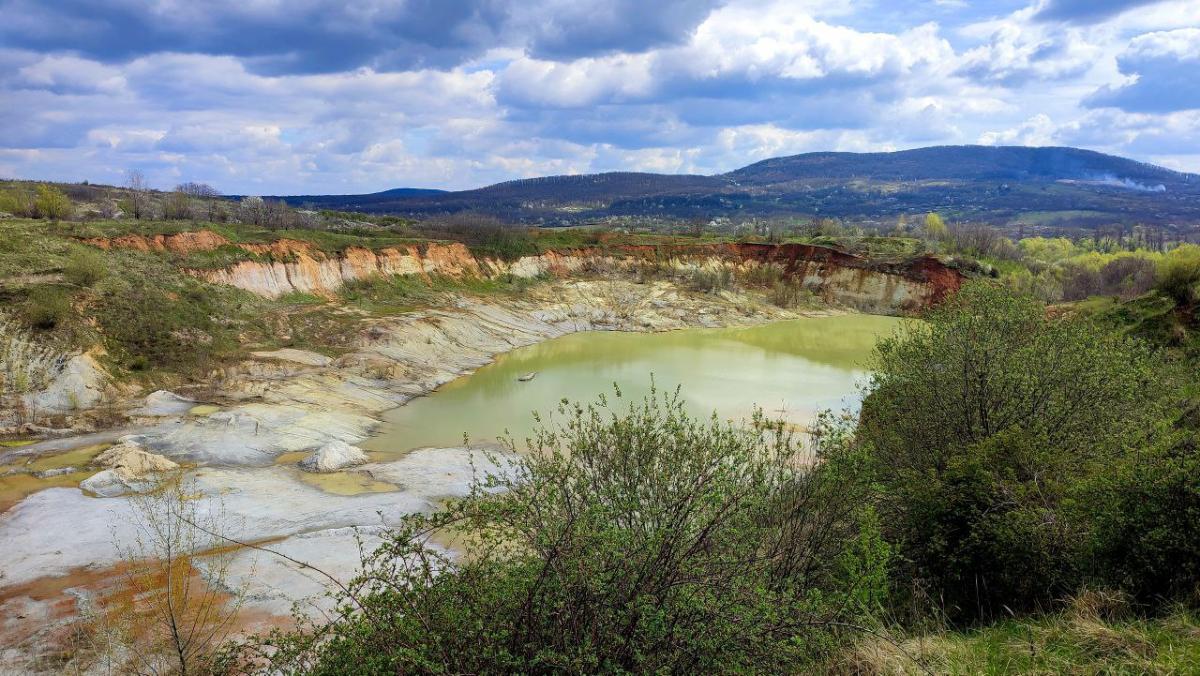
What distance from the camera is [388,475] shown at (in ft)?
63.6

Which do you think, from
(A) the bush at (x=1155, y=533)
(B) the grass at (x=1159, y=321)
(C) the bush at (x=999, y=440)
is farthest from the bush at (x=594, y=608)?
(B) the grass at (x=1159, y=321)

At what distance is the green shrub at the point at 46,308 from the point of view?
76.2 feet

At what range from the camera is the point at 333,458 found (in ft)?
65.6

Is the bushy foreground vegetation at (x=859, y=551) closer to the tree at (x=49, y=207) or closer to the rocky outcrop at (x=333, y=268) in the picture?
the rocky outcrop at (x=333, y=268)

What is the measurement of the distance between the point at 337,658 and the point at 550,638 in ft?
6.68

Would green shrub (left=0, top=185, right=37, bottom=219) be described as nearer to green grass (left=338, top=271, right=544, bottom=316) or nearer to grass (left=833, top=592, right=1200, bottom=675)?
green grass (left=338, top=271, right=544, bottom=316)

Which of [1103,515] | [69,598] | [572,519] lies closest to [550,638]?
[572,519]

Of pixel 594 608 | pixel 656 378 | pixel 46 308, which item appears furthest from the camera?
pixel 656 378

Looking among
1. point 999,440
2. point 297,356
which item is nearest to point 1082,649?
point 999,440

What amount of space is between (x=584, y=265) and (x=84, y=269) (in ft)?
142

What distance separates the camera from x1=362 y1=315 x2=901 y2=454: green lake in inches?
1022

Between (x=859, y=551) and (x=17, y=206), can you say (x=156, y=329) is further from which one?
(x=17, y=206)

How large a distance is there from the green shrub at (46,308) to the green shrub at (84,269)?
182 cm

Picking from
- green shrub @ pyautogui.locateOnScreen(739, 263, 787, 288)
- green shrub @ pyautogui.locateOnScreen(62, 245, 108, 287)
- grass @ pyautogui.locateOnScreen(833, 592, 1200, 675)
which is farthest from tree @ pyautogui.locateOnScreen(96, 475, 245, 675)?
green shrub @ pyautogui.locateOnScreen(739, 263, 787, 288)
